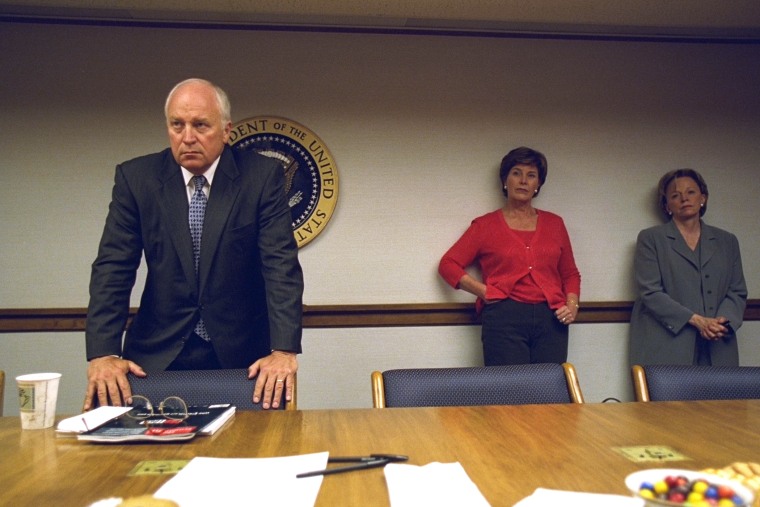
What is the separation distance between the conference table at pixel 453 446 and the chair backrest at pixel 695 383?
0.66 ft

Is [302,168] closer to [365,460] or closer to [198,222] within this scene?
[198,222]

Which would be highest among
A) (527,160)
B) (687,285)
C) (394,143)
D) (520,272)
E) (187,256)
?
(394,143)

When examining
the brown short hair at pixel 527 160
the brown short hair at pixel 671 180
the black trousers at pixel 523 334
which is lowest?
the black trousers at pixel 523 334

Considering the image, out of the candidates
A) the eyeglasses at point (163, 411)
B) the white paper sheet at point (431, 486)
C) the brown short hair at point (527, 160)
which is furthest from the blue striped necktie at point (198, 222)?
the brown short hair at point (527, 160)

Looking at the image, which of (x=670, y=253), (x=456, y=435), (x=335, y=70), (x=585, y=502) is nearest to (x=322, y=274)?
(x=335, y=70)

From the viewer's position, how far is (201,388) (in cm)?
172

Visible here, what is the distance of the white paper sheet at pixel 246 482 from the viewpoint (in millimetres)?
973

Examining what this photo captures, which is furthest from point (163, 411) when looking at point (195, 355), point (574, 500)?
point (574, 500)

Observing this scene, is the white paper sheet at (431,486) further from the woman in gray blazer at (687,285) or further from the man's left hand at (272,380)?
the woman in gray blazer at (687,285)

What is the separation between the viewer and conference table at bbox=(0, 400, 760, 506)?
104 cm

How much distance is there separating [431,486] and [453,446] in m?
0.25

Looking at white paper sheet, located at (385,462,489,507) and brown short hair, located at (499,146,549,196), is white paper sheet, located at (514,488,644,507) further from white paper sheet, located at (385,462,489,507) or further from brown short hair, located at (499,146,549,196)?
brown short hair, located at (499,146,549,196)

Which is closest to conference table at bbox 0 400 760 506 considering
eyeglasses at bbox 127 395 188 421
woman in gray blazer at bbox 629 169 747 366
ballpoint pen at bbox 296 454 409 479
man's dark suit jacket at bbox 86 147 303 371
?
ballpoint pen at bbox 296 454 409 479

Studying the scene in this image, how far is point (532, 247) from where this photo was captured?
3.44 m
